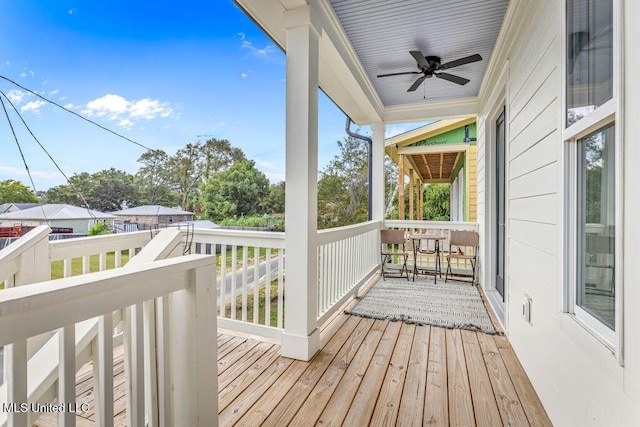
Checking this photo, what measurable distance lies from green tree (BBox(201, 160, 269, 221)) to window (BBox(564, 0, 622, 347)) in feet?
12.1

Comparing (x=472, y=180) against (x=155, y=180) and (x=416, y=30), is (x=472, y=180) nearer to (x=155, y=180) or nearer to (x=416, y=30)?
(x=416, y=30)

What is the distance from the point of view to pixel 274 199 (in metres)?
4.60

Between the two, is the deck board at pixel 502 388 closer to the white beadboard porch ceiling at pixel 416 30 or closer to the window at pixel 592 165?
the window at pixel 592 165

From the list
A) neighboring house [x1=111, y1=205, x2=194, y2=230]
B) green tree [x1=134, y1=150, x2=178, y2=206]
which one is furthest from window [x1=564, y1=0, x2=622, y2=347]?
green tree [x1=134, y1=150, x2=178, y2=206]

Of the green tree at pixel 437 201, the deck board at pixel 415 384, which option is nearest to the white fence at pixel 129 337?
the deck board at pixel 415 384

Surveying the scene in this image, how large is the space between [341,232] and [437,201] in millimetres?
11924

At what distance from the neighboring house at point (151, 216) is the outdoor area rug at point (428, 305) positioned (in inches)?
81.2

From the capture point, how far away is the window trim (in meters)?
1.02

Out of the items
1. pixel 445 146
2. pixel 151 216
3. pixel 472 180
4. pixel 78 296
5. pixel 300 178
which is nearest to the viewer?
pixel 78 296

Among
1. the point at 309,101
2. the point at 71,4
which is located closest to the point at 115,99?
the point at 71,4

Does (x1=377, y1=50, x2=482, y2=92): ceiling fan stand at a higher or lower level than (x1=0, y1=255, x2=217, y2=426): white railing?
higher

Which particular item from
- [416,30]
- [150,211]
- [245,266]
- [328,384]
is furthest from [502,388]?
[150,211]

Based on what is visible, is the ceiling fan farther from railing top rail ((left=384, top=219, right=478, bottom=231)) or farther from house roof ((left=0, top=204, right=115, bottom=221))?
house roof ((left=0, top=204, right=115, bottom=221))

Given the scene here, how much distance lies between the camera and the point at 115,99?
11.9ft
